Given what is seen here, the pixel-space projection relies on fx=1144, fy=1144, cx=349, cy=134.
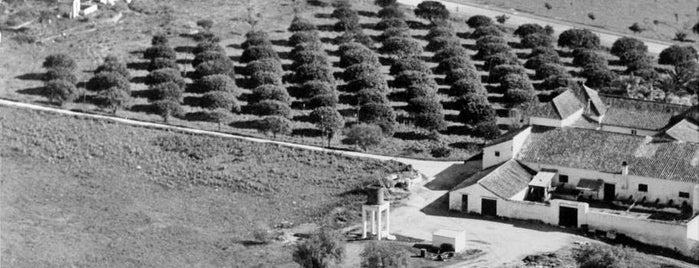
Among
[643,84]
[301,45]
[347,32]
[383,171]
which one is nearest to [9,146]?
[383,171]

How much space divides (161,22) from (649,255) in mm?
65212

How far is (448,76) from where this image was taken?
104000 millimetres

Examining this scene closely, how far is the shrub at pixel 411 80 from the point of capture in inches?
3981

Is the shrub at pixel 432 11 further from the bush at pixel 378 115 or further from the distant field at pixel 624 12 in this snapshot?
the bush at pixel 378 115

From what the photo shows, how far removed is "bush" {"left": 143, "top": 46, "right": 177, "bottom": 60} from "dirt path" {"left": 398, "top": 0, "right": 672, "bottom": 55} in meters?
33.7

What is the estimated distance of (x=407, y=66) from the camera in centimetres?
10469

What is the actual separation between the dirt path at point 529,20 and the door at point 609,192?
4517 cm

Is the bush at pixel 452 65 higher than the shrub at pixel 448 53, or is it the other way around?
the shrub at pixel 448 53

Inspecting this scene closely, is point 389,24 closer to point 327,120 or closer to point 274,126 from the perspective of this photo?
point 327,120

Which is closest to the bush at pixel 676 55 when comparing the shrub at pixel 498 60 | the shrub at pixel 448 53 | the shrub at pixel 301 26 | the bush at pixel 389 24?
the shrub at pixel 498 60

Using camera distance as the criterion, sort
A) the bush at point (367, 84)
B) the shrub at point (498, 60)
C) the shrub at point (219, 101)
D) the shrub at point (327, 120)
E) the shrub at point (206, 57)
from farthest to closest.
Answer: the shrub at point (498, 60), the shrub at point (206, 57), the bush at point (367, 84), the shrub at point (219, 101), the shrub at point (327, 120)

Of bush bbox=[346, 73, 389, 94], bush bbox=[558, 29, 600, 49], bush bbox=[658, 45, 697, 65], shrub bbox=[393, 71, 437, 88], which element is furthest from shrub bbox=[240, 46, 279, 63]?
bush bbox=[658, 45, 697, 65]

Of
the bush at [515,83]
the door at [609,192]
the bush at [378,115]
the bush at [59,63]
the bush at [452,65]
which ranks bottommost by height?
the door at [609,192]

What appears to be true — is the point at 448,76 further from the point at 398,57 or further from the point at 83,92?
the point at 83,92
